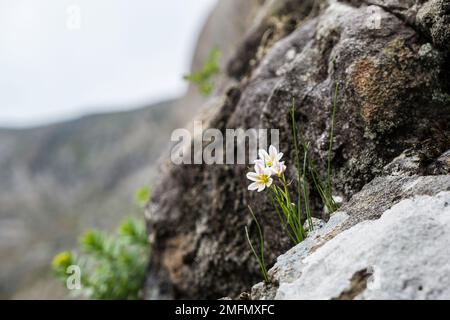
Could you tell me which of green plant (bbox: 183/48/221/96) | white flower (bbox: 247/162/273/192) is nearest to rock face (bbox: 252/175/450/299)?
white flower (bbox: 247/162/273/192)

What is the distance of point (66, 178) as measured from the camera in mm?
24750

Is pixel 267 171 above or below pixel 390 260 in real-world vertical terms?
above

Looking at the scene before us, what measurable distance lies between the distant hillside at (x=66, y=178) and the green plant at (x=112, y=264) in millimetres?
10758

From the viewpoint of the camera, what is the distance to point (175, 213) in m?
4.10

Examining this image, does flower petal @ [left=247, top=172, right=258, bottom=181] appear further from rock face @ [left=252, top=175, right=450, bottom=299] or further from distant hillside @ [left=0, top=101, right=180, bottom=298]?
distant hillside @ [left=0, top=101, right=180, bottom=298]

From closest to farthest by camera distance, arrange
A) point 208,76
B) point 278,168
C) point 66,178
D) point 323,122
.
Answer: point 278,168, point 323,122, point 208,76, point 66,178

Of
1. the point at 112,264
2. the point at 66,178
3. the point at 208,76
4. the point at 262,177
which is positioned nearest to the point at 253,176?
the point at 262,177

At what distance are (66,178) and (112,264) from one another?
21.4m

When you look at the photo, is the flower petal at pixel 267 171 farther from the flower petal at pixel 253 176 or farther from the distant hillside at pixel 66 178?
the distant hillside at pixel 66 178

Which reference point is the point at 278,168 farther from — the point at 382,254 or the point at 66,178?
the point at 66,178

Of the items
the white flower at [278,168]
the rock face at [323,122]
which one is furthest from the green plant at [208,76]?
the white flower at [278,168]

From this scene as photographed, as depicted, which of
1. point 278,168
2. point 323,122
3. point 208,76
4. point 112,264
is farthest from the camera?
point 208,76
